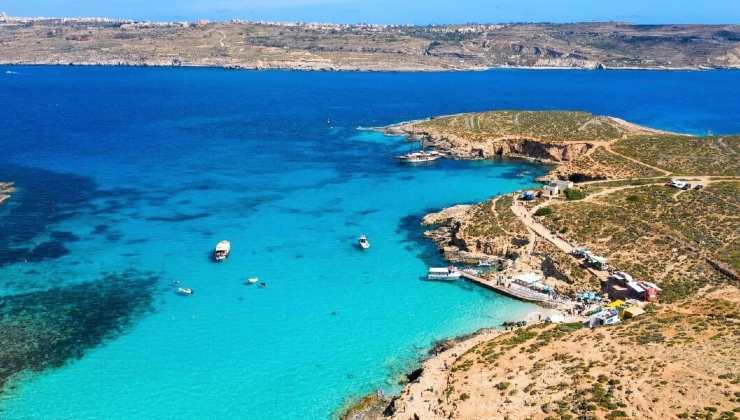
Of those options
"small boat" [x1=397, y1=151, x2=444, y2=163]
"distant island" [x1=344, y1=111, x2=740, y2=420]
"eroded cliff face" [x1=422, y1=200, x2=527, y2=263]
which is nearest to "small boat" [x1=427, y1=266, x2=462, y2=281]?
"distant island" [x1=344, y1=111, x2=740, y2=420]

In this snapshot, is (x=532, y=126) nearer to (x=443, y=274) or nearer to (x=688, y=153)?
(x=688, y=153)

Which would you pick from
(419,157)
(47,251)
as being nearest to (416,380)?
(47,251)

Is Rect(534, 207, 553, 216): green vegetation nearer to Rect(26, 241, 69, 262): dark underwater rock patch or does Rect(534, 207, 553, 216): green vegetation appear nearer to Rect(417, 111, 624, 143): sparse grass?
Rect(417, 111, 624, 143): sparse grass

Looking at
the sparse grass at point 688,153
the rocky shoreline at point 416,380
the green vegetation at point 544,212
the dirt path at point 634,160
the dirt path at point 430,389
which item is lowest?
the rocky shoreline at point 416,380

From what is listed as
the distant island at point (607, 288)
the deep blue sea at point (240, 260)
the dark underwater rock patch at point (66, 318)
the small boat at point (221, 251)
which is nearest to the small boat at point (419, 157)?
the deep blue sea at point (240, 260)

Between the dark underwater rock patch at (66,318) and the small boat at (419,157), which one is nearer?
the dark underwater rock patch at (66,318)

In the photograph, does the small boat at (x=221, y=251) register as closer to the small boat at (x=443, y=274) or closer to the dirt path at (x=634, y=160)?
the small boat at (x=443, y=274)
